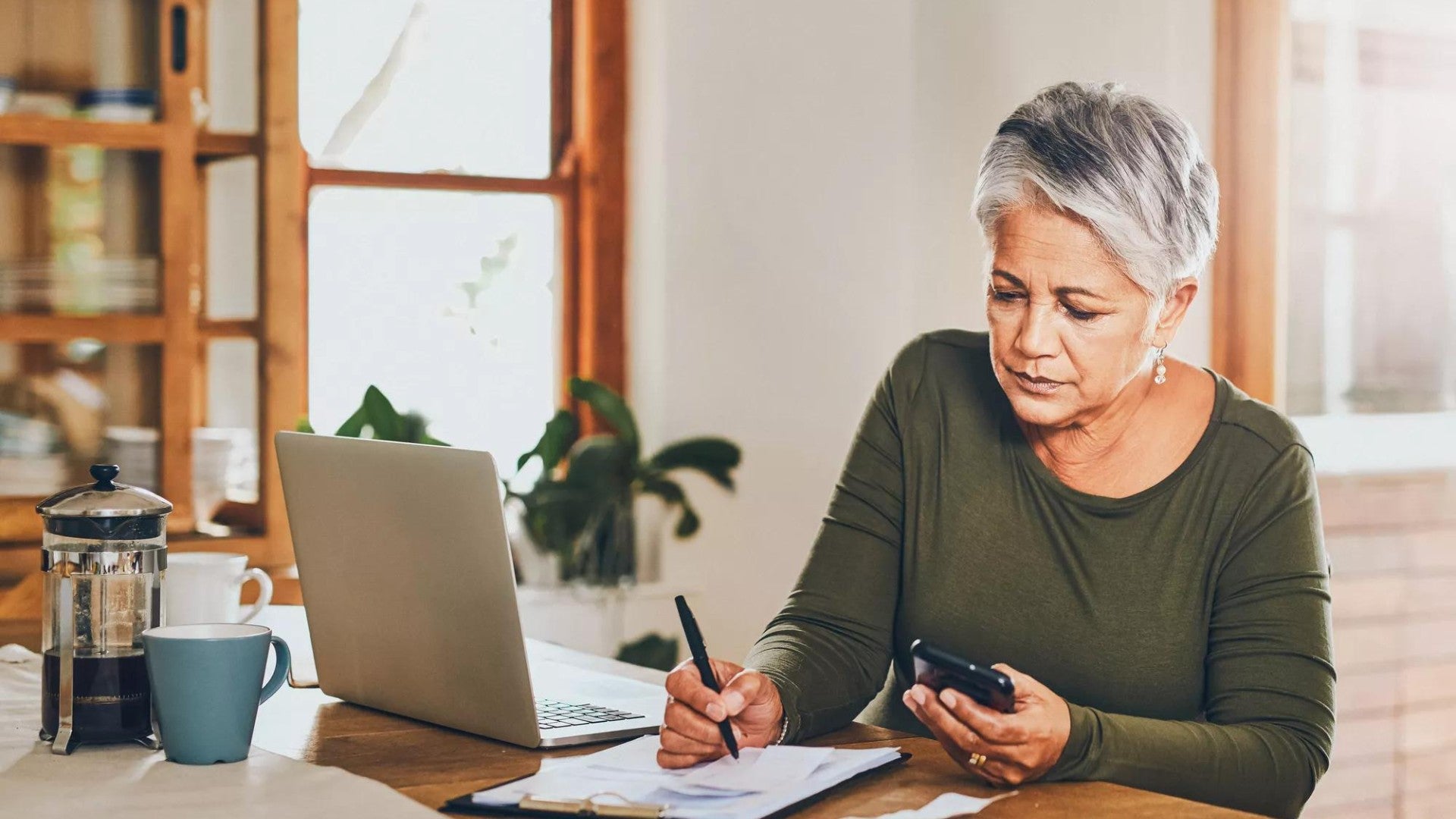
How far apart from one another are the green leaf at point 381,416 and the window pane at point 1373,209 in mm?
1806

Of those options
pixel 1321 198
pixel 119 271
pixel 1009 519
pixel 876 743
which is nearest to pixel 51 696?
pixel 876 743

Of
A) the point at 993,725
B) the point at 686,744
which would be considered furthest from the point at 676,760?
the point at 993,725

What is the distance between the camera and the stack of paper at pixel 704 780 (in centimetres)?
118

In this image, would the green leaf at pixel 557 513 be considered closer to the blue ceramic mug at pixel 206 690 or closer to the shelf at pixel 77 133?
the shelf at pixel 77 133

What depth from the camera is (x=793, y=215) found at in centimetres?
355

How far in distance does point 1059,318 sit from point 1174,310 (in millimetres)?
162

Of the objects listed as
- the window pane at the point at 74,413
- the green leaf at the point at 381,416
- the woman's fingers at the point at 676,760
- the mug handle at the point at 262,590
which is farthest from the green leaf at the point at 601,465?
the woman's fingers at the point at 676,760

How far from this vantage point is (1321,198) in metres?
3.05

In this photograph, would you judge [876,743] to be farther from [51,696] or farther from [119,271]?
[119,271]

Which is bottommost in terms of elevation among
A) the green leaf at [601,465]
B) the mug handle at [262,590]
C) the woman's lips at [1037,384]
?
the mug handle at [262,590]

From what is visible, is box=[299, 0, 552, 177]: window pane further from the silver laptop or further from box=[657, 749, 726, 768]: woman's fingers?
box=[657, 749, 726, 768]: woman's fingers

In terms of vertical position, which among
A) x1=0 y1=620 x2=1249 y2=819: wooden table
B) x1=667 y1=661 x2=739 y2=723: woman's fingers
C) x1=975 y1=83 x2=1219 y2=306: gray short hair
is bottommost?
x1=0 y1=620 x2=1249 y2=819: wooden table

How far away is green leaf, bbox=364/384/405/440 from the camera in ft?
9.94

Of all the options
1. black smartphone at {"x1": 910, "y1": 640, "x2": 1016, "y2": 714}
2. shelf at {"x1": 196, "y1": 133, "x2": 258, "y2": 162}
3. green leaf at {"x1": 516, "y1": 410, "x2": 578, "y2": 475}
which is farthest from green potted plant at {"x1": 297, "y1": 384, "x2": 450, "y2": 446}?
black smartphone at {"x1": 910, "y1": 640, "x2": 1016, "y2": 714}
